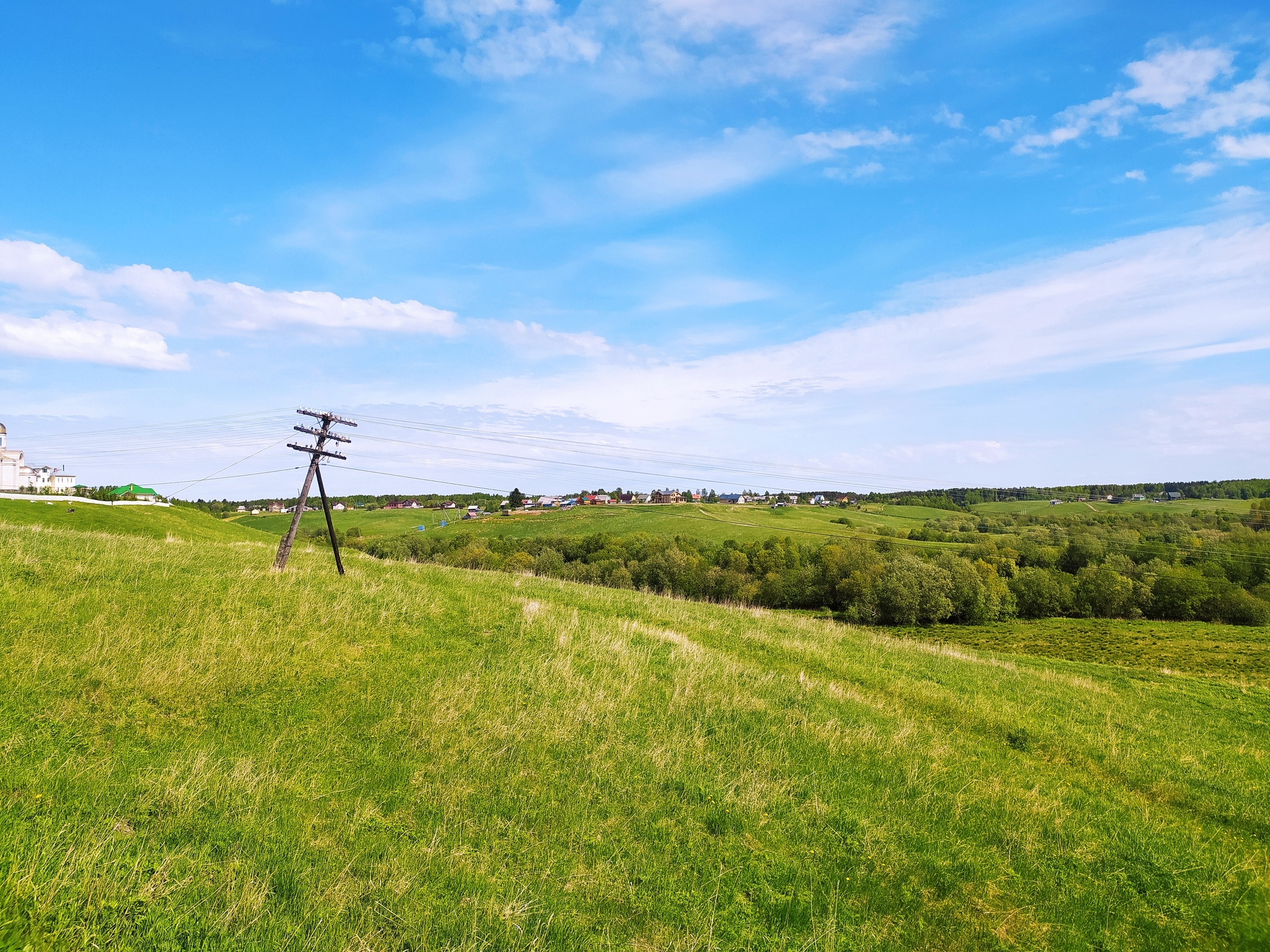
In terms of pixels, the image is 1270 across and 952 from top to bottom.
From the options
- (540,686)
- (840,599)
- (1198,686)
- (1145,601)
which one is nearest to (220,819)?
(540,686)

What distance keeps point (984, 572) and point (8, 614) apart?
312 feet

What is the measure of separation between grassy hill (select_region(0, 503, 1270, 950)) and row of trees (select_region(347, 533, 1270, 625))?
5150 centimetres

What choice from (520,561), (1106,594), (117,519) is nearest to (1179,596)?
(1106,594)

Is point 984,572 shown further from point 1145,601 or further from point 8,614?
point 8,614

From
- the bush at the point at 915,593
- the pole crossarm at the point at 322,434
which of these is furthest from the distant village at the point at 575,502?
the pole crossarm at the point at 322,434

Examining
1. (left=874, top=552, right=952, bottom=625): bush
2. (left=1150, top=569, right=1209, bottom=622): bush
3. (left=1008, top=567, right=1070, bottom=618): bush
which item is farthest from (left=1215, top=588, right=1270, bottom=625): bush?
(left=874, top=552, right=952, bottom=625): bush

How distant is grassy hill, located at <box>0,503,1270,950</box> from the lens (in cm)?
583

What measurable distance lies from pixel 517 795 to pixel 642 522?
125 metres

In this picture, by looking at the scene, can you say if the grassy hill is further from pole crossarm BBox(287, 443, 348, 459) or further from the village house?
the village house

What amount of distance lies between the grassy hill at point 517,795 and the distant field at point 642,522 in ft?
329

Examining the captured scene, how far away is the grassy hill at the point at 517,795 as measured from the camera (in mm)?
5828

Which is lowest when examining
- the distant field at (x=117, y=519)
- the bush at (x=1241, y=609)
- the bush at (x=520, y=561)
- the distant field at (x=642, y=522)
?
the bush at (x=1241, y=609)

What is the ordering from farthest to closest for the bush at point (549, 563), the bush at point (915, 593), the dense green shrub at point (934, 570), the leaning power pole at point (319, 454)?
1. the bush at point (549, 563)
2. the dense green shrub at point (934, 570)
3. the bush at point (915, 593)
4. the leaning power pole at point (319, 454)

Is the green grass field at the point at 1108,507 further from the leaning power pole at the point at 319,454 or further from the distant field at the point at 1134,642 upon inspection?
the leaning power pole at the point at 319,454
